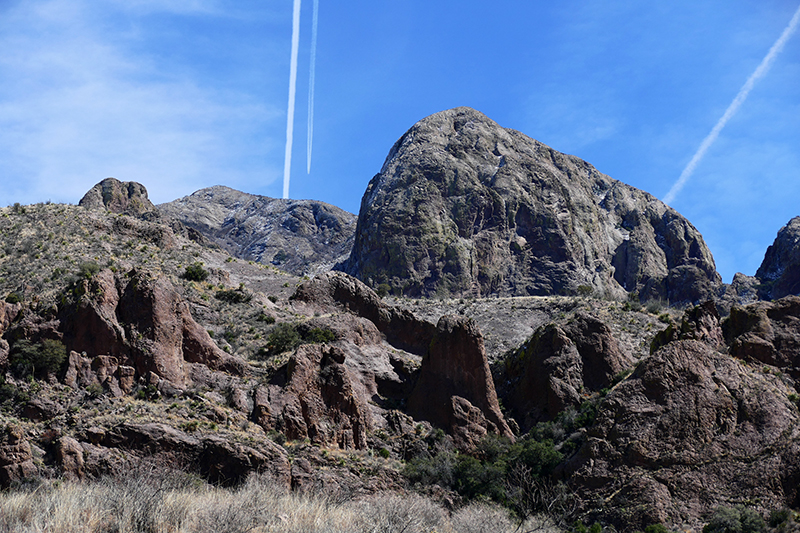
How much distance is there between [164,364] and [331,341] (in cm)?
1261

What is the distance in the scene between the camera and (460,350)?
133 ft

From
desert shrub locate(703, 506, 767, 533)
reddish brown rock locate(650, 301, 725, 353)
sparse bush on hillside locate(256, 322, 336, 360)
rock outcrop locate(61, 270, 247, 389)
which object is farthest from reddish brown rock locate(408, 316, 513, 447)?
desert shrub locate(703, 506, 767, 533)

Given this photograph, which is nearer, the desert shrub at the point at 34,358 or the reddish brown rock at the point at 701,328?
the desert shrub at the point at 34,358

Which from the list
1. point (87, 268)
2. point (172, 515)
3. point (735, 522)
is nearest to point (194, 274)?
point (87, 268)

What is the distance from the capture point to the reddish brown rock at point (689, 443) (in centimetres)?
2766

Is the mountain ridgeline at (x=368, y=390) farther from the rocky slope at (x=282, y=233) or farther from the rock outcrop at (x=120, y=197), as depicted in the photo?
the rocky slope at (x=282, y=233)

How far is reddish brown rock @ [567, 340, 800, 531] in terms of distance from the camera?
27.7 metres

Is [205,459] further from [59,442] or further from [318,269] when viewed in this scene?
[318,269]

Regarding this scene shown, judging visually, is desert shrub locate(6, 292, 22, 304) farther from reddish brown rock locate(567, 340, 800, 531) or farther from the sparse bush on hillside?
reddish brown rock locate(567, 340, 800, 531)

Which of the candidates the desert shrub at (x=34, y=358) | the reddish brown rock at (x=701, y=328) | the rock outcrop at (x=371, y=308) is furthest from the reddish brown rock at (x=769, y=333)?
the desert shrub at (x=34, y=358)

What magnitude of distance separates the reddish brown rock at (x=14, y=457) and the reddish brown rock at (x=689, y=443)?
22020 millimetres

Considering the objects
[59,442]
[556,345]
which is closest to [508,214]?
[556,345]

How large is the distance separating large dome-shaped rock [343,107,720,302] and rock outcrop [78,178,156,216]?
115ft

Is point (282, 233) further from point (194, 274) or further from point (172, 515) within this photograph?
point (172, 515)
